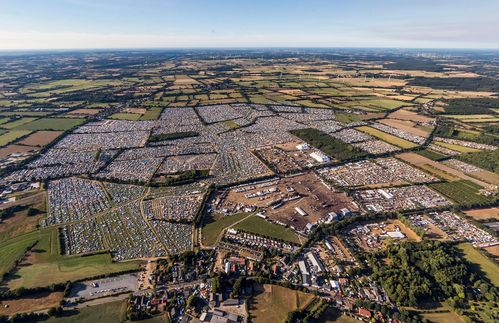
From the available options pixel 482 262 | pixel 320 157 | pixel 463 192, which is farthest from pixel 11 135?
pixel 463 192

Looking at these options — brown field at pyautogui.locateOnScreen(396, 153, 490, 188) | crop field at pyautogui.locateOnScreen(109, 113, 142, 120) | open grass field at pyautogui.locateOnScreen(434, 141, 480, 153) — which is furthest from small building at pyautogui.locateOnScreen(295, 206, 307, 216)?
crop field at pyautogui.locateOnScreen(109, 113, 142, 120)

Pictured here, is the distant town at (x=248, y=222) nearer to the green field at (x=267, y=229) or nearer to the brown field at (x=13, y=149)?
the green field at (x=267, y=229)

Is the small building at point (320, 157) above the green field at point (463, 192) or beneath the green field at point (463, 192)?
above

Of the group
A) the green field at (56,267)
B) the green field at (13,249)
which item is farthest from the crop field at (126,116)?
the green field at (56,267)

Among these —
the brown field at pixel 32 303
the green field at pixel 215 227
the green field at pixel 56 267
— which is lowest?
the brown field at pixel 32 303

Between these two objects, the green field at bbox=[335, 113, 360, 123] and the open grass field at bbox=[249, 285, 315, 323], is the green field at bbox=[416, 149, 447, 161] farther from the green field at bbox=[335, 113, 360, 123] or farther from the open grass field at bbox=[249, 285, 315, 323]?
the open grass field at bbox=[249, 285, 315, 323]

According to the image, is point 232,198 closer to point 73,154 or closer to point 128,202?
point 128,202
